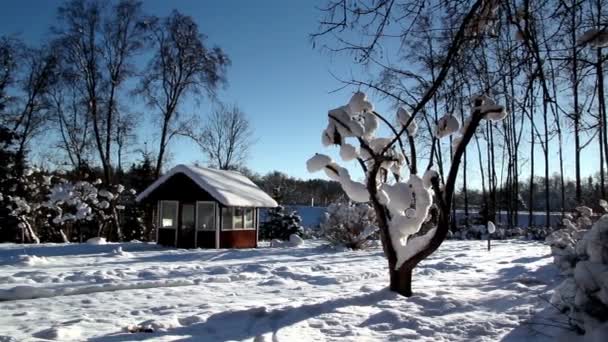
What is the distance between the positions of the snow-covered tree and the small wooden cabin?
A: 35.0ft

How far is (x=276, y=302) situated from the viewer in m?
6.68

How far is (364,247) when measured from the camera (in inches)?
622

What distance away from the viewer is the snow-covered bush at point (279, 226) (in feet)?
87.2

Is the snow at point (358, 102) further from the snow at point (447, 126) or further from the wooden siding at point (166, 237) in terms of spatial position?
the wooden siding at point (166, 237)

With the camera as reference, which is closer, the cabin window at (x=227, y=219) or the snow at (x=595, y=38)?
the snow at (x=595, y=38)

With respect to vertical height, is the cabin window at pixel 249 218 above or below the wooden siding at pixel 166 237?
above

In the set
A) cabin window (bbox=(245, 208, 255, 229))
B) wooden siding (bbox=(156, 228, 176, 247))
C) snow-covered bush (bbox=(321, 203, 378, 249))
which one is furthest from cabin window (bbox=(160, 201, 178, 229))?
snow-covered bush (bbox=(321, 203, 378, 249))

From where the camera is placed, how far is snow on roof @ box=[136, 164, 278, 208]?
17.1 meters

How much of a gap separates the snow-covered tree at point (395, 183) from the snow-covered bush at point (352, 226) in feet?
27.4

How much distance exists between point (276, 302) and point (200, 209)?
1189 centimetres

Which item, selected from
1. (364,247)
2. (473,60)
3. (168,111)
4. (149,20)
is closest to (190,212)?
(168,111)

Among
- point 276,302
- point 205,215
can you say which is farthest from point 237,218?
point 276,302

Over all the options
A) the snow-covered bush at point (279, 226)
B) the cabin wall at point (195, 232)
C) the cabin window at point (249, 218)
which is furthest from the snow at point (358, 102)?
the snow-covered bush at point (279, 226)

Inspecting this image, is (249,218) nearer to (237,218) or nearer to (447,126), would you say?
(237,218)
